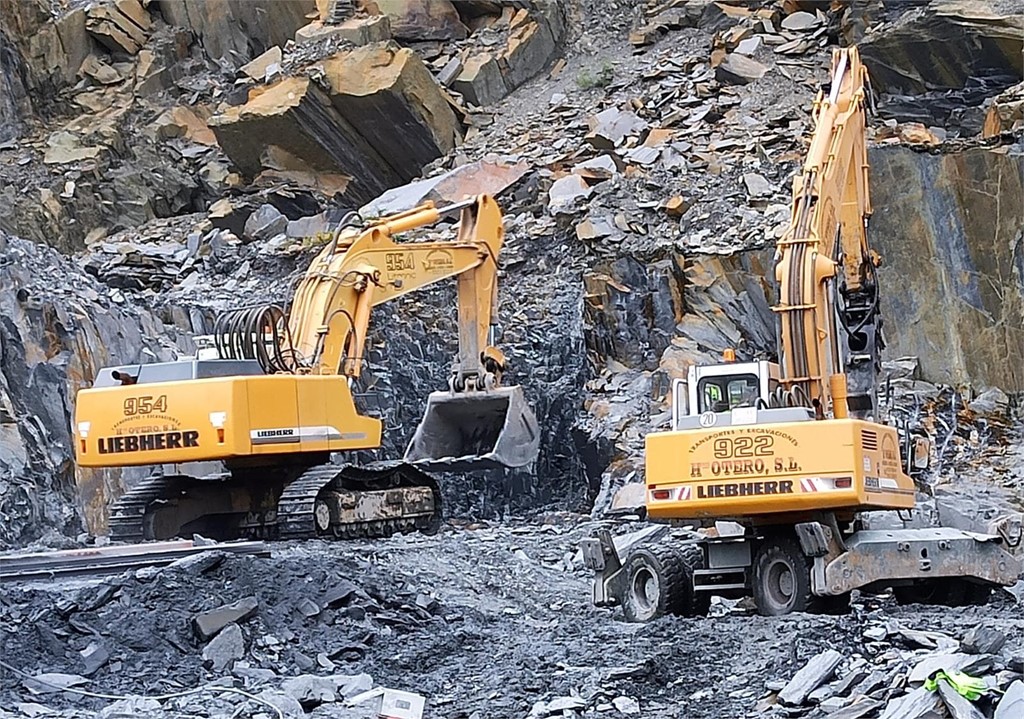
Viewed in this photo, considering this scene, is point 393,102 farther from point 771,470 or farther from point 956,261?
point 771,470

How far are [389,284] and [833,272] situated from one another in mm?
5397

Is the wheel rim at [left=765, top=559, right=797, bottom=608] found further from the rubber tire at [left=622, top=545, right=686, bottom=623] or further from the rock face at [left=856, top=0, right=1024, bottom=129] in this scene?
the rock face at [left=856, top=0, right=1024, bottom=129]

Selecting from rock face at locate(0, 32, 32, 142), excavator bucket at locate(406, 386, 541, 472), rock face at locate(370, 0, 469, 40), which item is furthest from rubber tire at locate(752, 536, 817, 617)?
rock face at locate(0, 32, 32, 142)

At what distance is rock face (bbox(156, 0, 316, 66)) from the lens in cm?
2773

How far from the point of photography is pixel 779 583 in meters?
9.69

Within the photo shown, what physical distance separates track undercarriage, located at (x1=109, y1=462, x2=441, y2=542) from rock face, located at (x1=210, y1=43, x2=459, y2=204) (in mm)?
11234

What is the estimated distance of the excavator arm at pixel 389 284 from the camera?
43.4ft

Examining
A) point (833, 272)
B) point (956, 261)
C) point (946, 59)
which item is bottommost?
point (833, 272)

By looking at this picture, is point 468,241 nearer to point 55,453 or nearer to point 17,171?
point 55,453

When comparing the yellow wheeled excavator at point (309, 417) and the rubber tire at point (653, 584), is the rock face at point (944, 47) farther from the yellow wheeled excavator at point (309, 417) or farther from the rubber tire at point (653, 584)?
the rubber tire at point (653, 584)

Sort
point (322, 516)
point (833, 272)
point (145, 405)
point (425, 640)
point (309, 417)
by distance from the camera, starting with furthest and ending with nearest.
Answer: point (322, 516)
point (309, 417)
point (145, 405)
point (833, 272)
point (425, 640)

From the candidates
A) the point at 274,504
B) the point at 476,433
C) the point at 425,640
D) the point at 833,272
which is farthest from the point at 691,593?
the point at 476,433

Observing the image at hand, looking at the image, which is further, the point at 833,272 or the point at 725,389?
the point at 725,389

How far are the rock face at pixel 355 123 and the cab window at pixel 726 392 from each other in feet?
49.3
